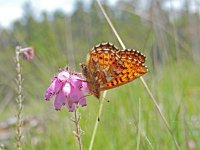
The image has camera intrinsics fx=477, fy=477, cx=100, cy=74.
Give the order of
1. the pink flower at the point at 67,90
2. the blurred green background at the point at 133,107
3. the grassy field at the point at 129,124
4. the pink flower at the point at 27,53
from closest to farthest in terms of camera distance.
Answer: the pink flower at the point at 67,90 < the pink flower at the point at 27,53 < the grassy field at the point at 129,124 < the blurred green background at the point at 133,107

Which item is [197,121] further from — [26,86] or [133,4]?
[26,86]

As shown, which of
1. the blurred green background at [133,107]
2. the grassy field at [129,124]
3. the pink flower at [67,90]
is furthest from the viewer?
the blurred green background at [133,107]

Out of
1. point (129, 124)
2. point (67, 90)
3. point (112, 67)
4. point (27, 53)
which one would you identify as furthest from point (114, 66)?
point (129, 124)

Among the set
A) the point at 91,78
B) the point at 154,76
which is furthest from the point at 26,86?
the point at 91,78

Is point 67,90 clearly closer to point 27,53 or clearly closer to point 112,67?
point 112,67

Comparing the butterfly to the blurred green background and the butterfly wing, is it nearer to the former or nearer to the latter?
the butterfly wing

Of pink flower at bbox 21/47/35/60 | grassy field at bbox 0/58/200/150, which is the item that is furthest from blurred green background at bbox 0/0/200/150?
pink flower at bbox 21/47/35/60

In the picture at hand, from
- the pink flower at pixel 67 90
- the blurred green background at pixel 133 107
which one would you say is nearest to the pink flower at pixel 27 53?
the blurred green background at pixel 133 107

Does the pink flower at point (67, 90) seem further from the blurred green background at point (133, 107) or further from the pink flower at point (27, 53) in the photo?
the pink flower at point (27, 53)
